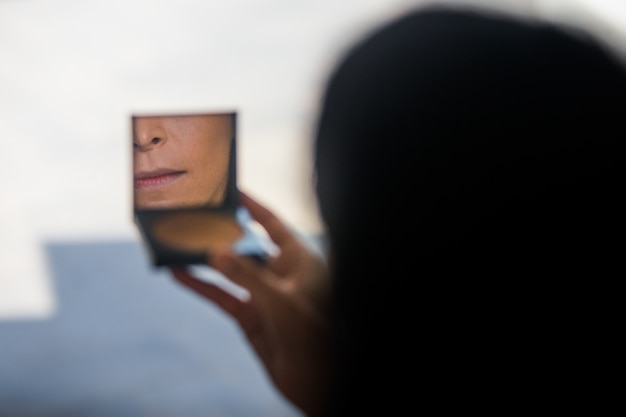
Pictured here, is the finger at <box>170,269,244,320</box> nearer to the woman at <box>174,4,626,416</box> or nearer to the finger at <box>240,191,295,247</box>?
the finger at <box>240,191,295,247</box>

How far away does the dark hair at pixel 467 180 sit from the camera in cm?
71

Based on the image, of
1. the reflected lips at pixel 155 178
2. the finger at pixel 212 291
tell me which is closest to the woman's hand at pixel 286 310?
the finger at pixel 212 291

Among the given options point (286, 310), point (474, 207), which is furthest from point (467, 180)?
point (286, 310)

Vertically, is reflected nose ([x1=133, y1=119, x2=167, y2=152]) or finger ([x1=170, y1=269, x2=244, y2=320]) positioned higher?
reflected nose ([x1=133, y1=119, x2=167, y2=152])

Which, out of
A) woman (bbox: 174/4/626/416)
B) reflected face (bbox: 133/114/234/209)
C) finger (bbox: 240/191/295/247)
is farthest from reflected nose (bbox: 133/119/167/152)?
woman (bbox: 174/4/626/416)

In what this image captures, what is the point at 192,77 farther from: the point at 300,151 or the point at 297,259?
the point at 297,259

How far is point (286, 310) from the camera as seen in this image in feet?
3.19

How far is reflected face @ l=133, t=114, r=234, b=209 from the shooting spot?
104cm

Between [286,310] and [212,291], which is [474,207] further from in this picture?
[212,291]

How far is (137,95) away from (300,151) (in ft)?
0.71

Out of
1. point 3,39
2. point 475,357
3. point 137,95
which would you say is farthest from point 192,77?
point 475,357

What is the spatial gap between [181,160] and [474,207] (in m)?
0.43

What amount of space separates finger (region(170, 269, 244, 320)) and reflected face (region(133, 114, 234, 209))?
0.09 metres

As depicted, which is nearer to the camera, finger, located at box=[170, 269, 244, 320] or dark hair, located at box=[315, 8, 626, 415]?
dark hair, located at box=[315, 8, 626, 415]
